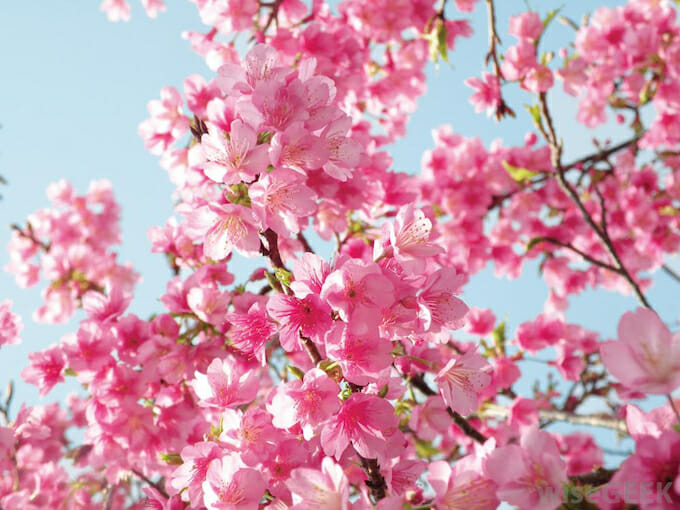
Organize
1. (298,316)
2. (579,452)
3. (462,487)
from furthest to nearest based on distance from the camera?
(579,452) → (298,316) → (462,487)

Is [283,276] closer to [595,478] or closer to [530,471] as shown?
[530,471]

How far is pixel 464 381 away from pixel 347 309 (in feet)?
1.53

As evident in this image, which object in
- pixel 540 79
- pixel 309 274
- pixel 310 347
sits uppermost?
pixel 540 79

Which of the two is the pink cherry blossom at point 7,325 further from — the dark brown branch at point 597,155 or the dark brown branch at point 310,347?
the dark brown branch at point 597,155

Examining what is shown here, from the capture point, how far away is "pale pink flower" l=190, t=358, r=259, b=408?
1.38 meters

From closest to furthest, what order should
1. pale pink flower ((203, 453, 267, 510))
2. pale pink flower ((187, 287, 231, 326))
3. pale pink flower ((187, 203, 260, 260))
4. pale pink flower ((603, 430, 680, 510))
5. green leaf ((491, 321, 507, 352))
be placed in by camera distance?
pale pink flower ((603, 430, 680, 510)) < pale pink flower ((203, 453, 267, 510)) < pale pink flower ((187, 203, 260, 260)) < pale pink flower ((187, 287, 231, 326)) < green leaf ((491, 321, 507, 352))

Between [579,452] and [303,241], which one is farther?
[579,452]

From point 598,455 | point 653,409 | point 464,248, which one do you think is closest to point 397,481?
point 653,409

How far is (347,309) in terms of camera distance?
3.67 feet

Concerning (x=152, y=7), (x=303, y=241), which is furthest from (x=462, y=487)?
(x=152, y=7)

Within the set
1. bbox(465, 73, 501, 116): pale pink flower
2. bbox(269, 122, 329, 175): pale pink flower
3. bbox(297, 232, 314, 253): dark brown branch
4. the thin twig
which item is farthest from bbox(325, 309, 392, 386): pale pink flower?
bbox(465, 73, 501, 116): pale pink flower

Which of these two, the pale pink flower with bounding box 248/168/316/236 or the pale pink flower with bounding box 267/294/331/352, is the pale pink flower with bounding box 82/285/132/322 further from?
the pale pink flower with bounding box 267/294/331/352

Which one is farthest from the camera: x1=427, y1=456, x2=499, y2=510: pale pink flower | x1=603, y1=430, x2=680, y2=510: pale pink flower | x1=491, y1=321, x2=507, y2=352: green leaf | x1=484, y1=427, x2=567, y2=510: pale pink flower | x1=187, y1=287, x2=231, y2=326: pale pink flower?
x1=491, y1=321, x2=507, y2=352: green leaf

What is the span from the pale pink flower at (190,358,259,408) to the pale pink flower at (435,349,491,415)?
512 mm
